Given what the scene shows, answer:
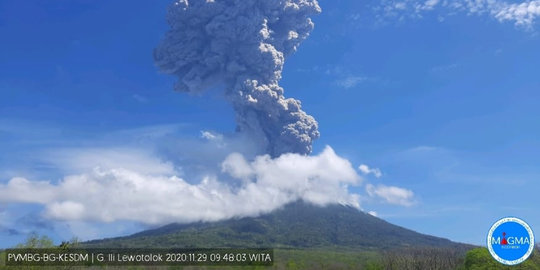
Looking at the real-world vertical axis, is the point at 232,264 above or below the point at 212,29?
below

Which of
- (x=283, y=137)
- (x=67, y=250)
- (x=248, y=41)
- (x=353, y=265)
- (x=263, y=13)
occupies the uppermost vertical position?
(x=263, y=13)

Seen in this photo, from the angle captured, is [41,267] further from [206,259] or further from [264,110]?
[264,110]

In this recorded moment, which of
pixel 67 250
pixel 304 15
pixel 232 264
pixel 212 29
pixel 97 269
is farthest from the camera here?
pixel 304 15

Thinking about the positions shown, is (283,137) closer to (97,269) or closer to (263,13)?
(263,13)

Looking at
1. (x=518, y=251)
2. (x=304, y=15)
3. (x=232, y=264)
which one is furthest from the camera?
(x=304, y=15)

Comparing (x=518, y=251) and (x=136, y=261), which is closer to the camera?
(x=518, y=251)

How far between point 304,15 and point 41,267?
151812 millimetres

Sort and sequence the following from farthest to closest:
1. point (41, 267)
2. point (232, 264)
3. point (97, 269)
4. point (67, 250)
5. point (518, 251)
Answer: point (232, 264)
point (97, 269)
point (67, 250)
point (41, 267)
point (518, 251)

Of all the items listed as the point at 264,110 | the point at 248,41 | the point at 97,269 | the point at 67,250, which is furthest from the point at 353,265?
the point at 248,41

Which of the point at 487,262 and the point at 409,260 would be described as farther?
the point at 409,260

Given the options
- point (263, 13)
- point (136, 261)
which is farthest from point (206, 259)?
point (263, 13)

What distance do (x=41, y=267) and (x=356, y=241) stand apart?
6028 inches

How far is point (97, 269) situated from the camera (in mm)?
96812

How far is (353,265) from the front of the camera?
395 ft
